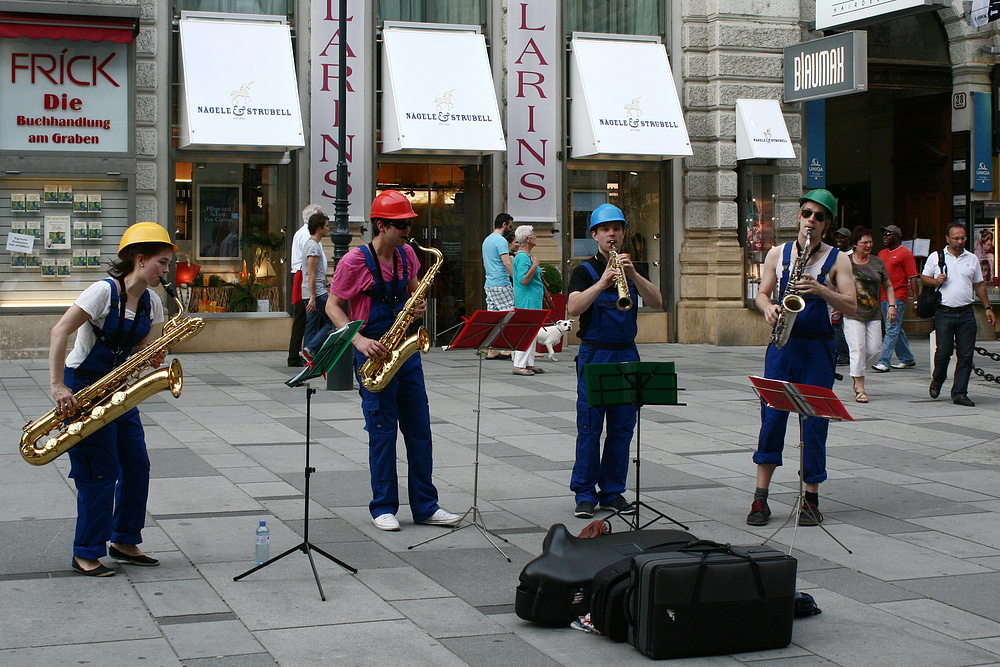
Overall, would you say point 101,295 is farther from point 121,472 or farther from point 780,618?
point 780,618

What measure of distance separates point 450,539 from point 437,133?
37.2 feet

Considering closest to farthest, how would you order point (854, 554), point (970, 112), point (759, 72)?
point (854, 554) → point (759, 72) → point (970, 112)

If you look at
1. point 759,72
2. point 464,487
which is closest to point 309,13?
point 759,72

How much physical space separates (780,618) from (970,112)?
58.7ft

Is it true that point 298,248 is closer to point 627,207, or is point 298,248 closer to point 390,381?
point 627,207

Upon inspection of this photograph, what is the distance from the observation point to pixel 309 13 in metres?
17.3

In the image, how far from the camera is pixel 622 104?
18344 mm

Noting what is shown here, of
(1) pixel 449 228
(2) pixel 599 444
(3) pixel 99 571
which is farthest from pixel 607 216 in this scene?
(1) pixel 449 228

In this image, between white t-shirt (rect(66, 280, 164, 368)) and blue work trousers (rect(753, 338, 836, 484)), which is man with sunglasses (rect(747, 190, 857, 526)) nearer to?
blue work trousers (rect(753, 338, 836, 484))

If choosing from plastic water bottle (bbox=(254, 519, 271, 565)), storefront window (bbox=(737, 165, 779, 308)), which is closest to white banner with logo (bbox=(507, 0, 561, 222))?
storefront window (bbox=(737, 165, 779, 308))

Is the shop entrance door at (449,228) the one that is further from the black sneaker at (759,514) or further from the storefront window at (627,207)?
the black sneaker at (759,514)

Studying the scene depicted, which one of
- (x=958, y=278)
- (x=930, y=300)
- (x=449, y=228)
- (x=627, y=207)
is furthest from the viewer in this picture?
(x=627, y=207)

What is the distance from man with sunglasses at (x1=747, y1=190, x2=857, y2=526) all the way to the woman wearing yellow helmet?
3.57 meters

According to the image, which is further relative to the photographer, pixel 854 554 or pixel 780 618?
pixel 854 554
